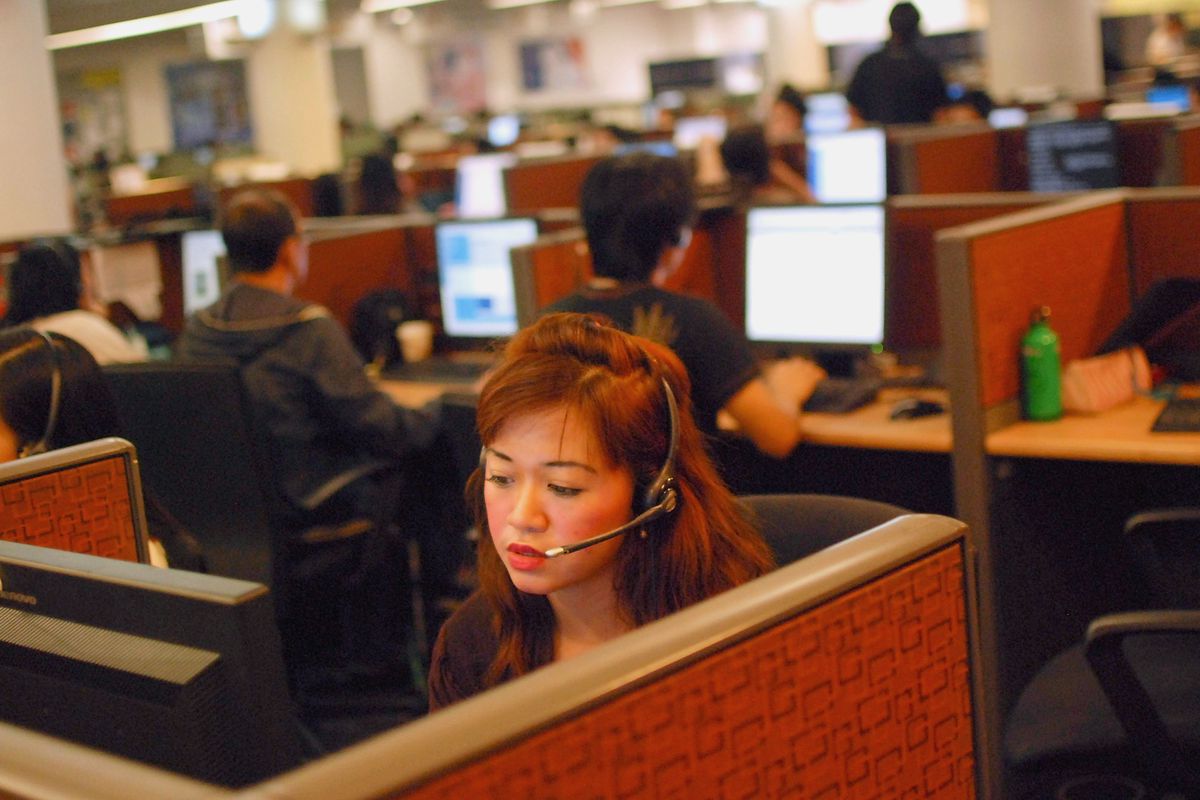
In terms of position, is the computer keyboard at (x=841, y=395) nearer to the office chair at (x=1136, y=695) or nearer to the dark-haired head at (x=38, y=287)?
the office chair at (x=1136, y=695)

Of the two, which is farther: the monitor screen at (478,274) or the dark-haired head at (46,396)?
the monitor screen at (478,274)

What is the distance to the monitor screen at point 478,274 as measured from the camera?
13.7 feet

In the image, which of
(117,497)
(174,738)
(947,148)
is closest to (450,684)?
(117,497)

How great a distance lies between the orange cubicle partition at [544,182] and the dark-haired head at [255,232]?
7.30 ft

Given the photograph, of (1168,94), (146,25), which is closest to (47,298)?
(1168,94)

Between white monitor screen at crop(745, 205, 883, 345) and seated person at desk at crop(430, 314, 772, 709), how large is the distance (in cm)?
187

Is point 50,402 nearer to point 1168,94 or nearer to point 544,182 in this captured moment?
point 544,182

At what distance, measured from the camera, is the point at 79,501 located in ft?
5.08

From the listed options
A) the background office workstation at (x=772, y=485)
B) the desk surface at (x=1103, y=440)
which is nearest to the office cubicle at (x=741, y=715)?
the background office workstation at (x=772, y=485)

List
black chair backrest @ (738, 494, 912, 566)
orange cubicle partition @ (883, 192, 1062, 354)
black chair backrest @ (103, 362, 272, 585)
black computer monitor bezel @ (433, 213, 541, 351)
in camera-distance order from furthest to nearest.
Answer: black computer monitor bezel @ (433, 213, 541, 351) < orange cubicle partition @ (883, 192, 1062, 354) < black chair backrest @ (103, 362, 272, 585) < black chair backrest @ (738, 494, 912, 566)

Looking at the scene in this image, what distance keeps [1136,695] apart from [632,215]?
1.29 meters

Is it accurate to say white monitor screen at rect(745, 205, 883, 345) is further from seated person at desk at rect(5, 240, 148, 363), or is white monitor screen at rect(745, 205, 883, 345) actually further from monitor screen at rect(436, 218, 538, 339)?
seated person at desk at rect(5, 240, 148, 363)

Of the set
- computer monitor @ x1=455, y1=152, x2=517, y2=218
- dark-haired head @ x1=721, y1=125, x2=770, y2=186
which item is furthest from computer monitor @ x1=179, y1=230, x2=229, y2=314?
computer monitor @ x1=455, y1=152, x2=517, y2=218

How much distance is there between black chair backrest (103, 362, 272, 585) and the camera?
292cm
